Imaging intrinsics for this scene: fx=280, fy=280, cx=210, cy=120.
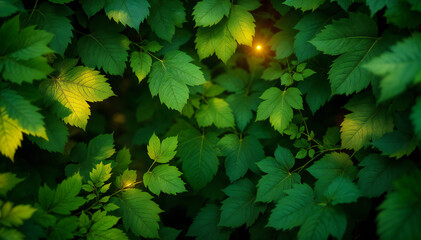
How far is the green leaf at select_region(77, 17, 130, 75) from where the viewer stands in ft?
6.20

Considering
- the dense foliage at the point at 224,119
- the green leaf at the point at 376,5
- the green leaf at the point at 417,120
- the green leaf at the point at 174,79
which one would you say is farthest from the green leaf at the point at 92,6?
the green leaf at the point at 417,120

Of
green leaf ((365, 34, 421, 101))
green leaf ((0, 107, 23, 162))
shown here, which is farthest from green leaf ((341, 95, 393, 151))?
green leaf ((0, 107, 23, 162))

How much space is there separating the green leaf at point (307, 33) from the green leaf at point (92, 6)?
1284mm

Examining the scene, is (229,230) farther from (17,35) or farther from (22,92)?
(17,35)

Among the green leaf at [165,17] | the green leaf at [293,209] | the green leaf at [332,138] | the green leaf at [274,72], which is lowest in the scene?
the green leaf at [293,209]

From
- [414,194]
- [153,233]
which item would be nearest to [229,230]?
[153,233]

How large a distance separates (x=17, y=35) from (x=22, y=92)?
0.30 m

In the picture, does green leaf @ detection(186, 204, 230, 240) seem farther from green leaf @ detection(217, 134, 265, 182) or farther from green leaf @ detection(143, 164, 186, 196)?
green leaf @ detection(143, 164, 186, 196)

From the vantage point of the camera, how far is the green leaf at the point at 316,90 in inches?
76.3

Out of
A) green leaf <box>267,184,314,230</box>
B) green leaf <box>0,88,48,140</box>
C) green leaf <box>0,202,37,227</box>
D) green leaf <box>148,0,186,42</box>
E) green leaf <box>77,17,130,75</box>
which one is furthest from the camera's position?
green leaf <box>148,0,186,42</box>

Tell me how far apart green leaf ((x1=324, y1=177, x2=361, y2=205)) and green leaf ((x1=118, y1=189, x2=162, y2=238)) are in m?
1.01

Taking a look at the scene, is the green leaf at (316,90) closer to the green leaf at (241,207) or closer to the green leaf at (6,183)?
the green leaf at (241,207)

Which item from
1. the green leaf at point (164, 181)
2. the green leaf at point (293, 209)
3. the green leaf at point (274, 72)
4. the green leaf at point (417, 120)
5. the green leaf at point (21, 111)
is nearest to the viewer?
the green leaf at point (417, 120)

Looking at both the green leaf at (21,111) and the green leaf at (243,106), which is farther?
the green leaf at (243,106)
